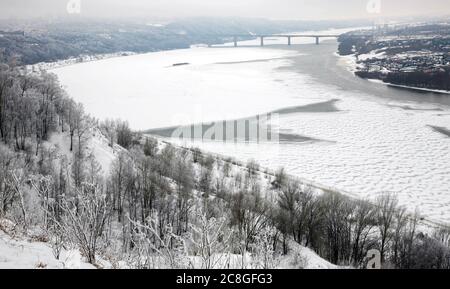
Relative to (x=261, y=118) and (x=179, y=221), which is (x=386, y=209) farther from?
(x=261, y=118)

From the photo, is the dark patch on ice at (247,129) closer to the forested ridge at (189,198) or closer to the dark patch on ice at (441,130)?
the forested ridge at (189,198)

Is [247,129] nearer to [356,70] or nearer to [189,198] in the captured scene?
[189,198]

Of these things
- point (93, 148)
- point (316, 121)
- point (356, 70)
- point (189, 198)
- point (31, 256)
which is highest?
point (356, 70)

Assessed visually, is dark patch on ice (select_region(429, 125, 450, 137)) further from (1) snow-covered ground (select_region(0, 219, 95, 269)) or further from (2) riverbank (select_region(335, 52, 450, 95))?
(1) snow-covered ground (select_region(0, 219, 95, 269))

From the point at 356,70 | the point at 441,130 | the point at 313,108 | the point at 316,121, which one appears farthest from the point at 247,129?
the point at 356,70

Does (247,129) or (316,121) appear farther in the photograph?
(316,121)

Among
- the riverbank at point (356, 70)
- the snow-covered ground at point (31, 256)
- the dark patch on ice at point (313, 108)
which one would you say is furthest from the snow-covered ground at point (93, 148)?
the riverbank at point (356, 70)

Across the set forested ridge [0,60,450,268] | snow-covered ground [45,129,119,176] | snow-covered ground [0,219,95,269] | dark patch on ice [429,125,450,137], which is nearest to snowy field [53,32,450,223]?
dark patch on ice [429,125,450,137]

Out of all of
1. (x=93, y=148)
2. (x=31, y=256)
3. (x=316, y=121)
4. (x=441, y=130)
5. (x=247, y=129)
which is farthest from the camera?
(x=316, y=121)
